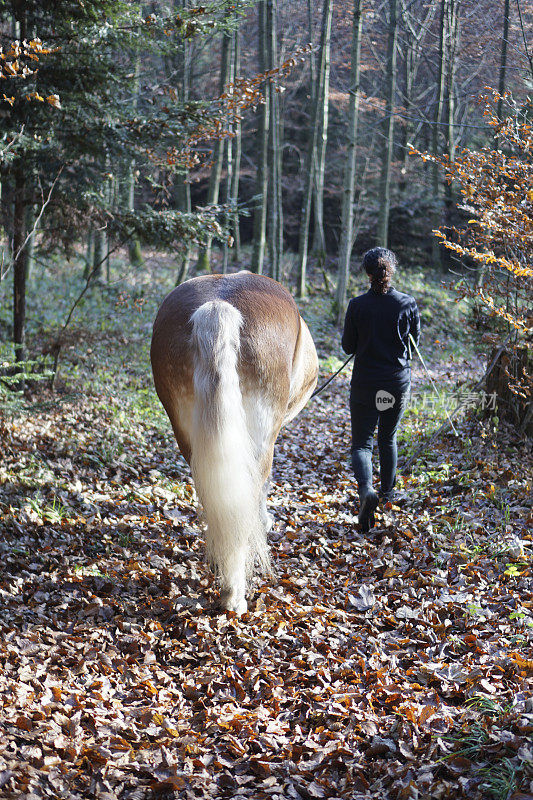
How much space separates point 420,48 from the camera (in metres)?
20.7

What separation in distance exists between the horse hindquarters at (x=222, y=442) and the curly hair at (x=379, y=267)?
1777 millimetres

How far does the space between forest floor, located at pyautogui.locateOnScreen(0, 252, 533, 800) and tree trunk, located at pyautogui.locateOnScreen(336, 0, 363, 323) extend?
7.70m

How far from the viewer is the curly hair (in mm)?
5074

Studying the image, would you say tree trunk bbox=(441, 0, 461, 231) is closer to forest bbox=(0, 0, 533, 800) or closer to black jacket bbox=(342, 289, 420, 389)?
forest bbox=(0, 0, 533, 800)

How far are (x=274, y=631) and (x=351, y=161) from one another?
39.0 ft

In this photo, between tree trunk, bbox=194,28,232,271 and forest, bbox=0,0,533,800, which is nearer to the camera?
forest, bbox=0,0,533,800

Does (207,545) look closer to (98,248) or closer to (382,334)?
(382,334)

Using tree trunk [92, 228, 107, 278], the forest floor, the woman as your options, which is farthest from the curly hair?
tree trunk [92, 228, 107, 278]

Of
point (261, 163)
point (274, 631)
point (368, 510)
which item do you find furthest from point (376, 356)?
point (261, 163)

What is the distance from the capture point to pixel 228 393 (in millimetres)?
3527

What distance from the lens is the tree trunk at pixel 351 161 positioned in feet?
42.9

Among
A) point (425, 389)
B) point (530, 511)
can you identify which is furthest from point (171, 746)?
point (425, 389)

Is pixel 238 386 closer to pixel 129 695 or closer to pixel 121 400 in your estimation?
pixel 129 695

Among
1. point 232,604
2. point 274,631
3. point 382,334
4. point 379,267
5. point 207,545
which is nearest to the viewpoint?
point 207,545
